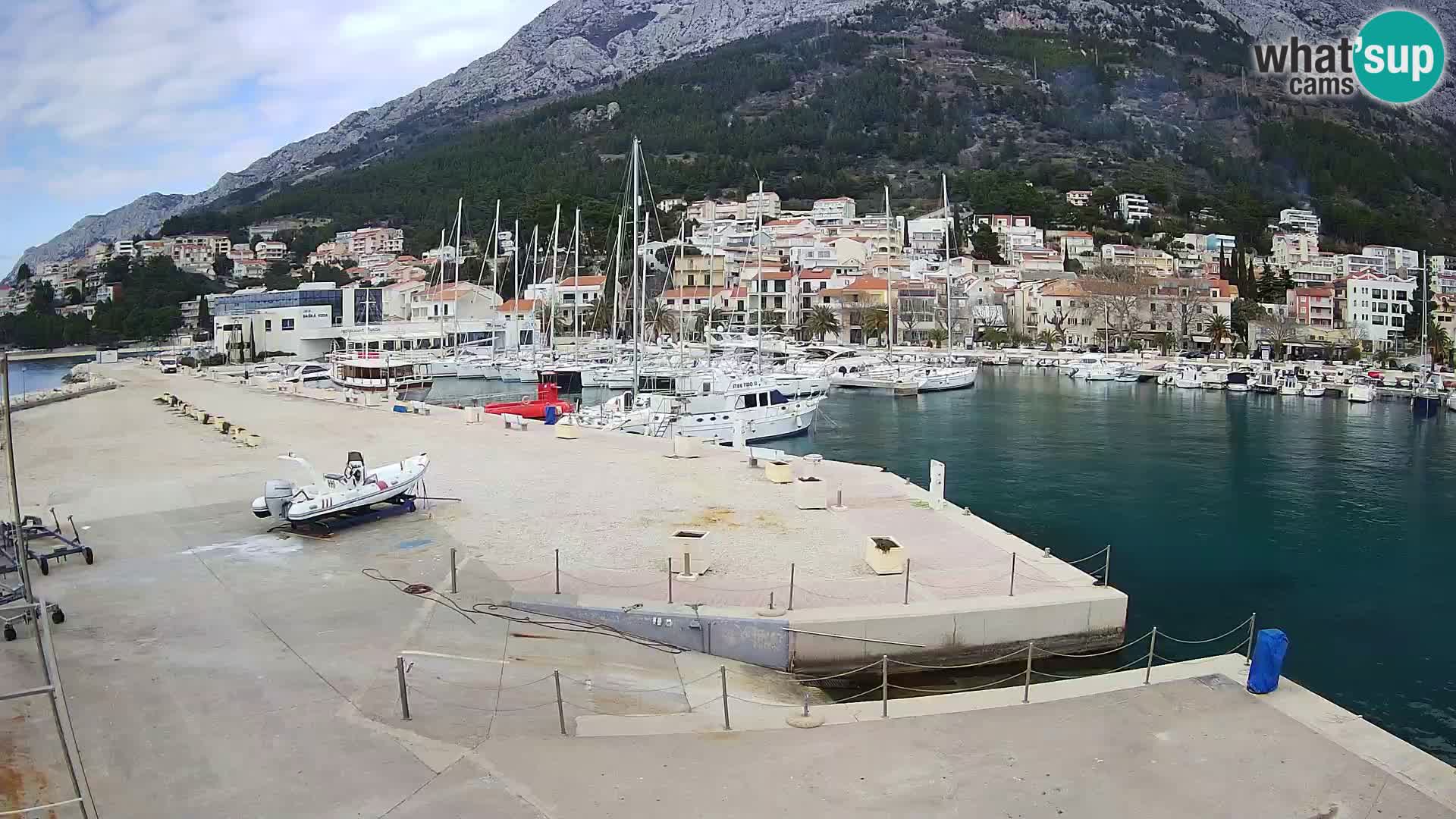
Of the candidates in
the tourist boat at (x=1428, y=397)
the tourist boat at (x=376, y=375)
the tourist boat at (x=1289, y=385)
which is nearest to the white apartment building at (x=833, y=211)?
the tourist boat at (x=1289, y=385)

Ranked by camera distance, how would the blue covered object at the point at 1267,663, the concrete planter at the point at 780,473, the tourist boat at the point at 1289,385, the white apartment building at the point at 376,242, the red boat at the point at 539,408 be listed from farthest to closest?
the white apartment building at the point at 376,242
the tourist boat at the point at 1289,385
the red boat at the point at 539,408
the concrete planter at the point at 780,473
the blue covered object at the point at 1267,663

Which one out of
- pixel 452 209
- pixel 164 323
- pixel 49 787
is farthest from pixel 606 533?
pixel 452 209

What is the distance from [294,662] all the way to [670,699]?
3.52m

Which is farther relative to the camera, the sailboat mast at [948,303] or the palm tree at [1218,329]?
the palm tree at [1218,329]

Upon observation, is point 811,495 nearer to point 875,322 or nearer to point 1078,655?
point 1078,655

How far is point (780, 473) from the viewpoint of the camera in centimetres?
1919

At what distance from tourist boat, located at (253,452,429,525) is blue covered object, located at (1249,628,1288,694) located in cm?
1223

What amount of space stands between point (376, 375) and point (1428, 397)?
56.2m

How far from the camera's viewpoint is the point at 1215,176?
174 m

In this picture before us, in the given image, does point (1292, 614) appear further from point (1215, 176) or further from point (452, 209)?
point (1215, 176)

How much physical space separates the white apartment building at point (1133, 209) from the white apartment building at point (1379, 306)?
168 feet

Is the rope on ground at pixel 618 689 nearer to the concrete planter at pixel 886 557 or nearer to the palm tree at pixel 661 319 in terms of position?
the concrete planter at pixel 886 557

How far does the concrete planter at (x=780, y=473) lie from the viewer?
19156 mm

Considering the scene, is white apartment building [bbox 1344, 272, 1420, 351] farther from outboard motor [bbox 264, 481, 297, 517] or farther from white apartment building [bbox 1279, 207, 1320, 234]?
outboard motor [bbox 264, 481, 297, 517]
